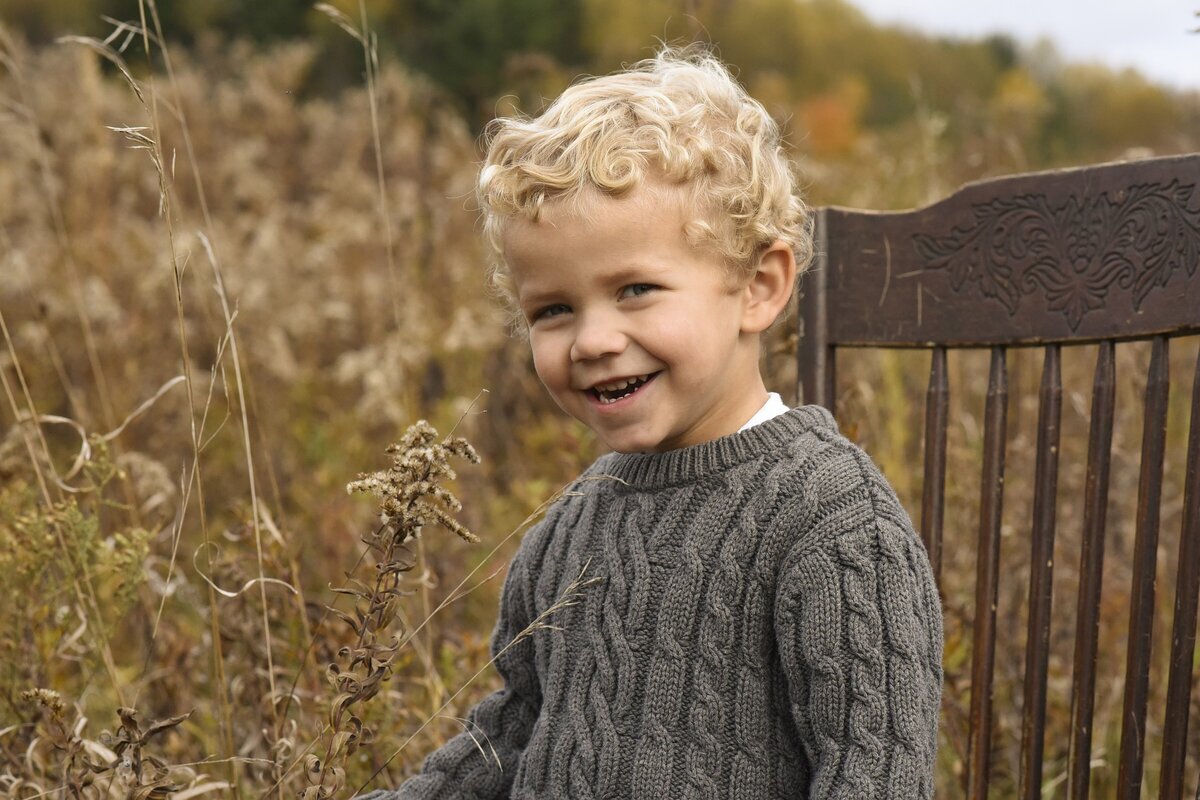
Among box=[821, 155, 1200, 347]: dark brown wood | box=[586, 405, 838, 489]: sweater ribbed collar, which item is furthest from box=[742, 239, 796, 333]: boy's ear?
box=[821, 155, 1200, 347]: dark brown wood

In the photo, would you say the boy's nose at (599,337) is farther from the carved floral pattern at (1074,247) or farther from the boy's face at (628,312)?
the carved floral pattern at (1074,247)

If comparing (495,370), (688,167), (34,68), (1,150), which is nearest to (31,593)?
(688,167)

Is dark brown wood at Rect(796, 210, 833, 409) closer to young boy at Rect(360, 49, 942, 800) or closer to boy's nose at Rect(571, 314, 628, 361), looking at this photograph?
young boy at Rect(360, 49, 942, 800)

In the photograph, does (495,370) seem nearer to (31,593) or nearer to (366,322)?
(366,322)

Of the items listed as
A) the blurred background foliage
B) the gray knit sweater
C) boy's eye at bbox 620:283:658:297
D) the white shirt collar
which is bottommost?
the gray knit sweater

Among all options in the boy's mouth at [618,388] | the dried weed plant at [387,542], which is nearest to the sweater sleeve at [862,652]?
the boy's mouth at [618,388]

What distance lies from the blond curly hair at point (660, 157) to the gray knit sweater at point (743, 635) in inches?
10.0

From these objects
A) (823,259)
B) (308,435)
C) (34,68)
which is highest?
(34,68)

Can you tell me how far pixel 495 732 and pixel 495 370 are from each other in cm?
268

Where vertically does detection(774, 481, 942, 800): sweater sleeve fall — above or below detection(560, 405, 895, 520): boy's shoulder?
below

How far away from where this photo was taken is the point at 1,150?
253 inches

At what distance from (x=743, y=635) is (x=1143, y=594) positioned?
0.54 m

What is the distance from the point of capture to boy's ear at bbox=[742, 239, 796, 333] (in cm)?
154

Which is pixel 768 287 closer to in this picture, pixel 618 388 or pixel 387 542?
pixel 618 388
